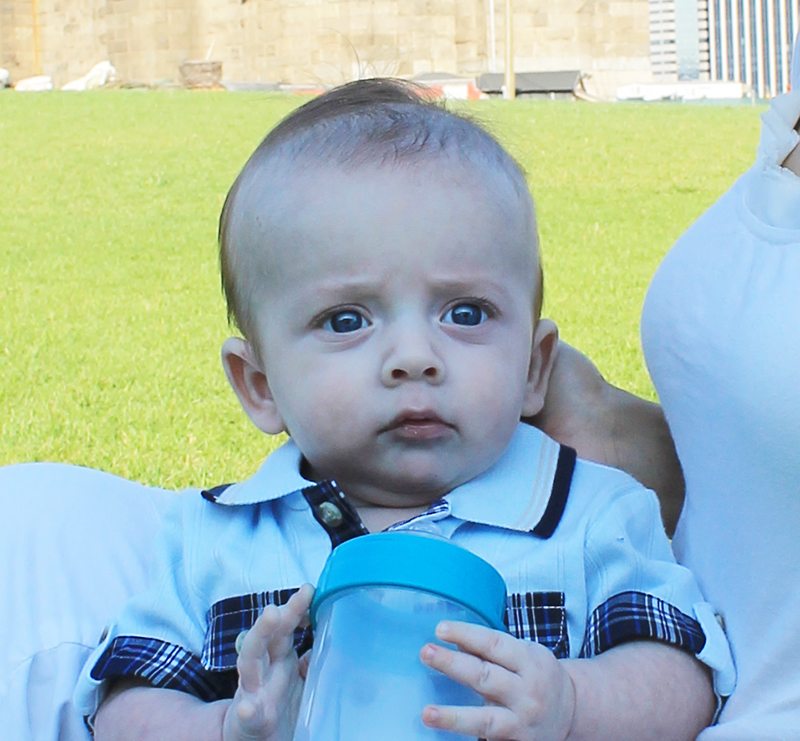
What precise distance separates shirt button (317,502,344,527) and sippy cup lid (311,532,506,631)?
33 centimetres

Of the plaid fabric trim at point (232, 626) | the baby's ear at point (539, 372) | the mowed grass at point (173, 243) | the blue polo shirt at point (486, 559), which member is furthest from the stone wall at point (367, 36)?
the plaid fabric trim at point (232, 626)

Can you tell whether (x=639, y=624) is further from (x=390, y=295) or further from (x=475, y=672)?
(x=390, y=295)

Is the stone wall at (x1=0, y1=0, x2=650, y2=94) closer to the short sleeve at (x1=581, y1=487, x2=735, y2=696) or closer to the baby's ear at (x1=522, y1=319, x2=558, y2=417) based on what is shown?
the baby's ear at (x1=522, y1=319, x2=558, y2=417)

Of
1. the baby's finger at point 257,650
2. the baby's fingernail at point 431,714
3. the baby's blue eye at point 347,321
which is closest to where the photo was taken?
the baby's fingernail at point 431,714

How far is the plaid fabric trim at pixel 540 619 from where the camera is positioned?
1519 millimetres

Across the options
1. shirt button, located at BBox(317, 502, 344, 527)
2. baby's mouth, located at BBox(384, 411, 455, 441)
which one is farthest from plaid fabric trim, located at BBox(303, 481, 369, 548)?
baby's mouth, located at BBox(384, 411, 455, 441)

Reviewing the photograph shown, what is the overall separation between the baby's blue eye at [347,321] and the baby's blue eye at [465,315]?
0.10 metres

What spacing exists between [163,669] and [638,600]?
20.9 inches

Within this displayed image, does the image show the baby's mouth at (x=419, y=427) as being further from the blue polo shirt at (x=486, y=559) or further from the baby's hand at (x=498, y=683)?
the baby's hand at (x=498, y=683)

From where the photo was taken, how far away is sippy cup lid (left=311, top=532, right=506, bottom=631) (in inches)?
47.9

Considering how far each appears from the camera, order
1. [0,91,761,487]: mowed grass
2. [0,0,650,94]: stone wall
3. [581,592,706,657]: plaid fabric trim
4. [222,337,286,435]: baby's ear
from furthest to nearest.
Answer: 1. [0,0,650,94]: stone wall
2. [0,91,761,487]: mowed grass
3. [222,337,286,435]: baby's ear
4. [581,592,706,657]: plaid fabric trim

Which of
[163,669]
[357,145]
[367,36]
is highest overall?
[357,145]

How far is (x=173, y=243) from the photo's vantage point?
374 inches

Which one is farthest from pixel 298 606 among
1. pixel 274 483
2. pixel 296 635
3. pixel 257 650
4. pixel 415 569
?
pixel 274 483
